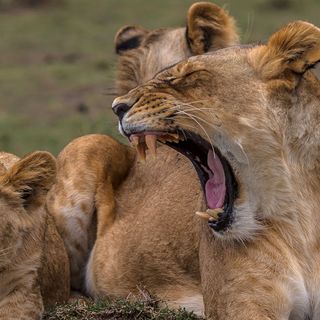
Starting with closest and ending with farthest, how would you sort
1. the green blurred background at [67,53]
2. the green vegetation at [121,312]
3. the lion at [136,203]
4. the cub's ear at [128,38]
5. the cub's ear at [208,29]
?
the green vegetation at [121,312]
the lion at [136,203]
the cub's ear at [208,29]
the cub's ear at [128,38]
the green blurred background at [67,53]

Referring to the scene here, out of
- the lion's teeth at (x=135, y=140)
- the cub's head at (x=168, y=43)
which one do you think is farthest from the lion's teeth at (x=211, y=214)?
the cub's head at (x=168, y=43)

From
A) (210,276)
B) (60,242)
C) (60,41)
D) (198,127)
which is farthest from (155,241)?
(60,41)

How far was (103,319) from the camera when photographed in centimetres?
525

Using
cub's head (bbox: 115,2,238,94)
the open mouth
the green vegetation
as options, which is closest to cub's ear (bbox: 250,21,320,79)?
the open mouth

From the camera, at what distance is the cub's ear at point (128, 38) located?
22.7 feet

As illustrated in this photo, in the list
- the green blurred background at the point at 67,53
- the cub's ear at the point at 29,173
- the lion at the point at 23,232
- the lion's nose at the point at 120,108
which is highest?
the lion's nose at the point at 120,108

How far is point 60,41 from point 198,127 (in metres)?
11.8

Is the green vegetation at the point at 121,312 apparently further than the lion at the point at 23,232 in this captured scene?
Yes

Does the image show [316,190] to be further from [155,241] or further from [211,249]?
[155,241]

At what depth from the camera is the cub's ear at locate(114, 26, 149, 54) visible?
22.7ft

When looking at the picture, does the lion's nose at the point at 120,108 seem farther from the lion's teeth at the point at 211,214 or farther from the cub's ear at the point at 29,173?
the cub's ear at the point at 29,173

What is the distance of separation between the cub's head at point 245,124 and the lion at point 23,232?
73 centimetres

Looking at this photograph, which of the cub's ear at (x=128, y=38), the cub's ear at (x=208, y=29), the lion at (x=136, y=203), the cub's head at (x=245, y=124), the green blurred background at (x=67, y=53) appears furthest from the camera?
the green blurred background at (x=67, y=53)

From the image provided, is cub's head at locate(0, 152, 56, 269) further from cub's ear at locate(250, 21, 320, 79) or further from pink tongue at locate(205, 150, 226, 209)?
cub's ear at locate(250, 21, 320, 79)
